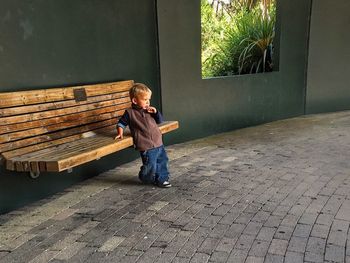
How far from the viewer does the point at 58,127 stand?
394 centimetres

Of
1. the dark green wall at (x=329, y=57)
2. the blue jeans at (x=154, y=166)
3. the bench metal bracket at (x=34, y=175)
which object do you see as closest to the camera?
the bench metal bracket at (x=34, y=175)

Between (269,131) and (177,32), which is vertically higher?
(177,32)

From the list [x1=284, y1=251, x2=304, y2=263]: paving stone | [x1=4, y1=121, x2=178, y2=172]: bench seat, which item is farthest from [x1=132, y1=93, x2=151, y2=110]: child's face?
[x1=284, y1=251, x2=304, y2=263]: paving stone

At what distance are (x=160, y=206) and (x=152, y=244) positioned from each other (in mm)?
750

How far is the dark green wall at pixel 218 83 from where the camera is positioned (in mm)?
5820

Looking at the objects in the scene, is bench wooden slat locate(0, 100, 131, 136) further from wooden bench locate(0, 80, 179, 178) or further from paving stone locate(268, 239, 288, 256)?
paving stone locate(268, 239, 288, 256)

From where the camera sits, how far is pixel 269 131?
680cm

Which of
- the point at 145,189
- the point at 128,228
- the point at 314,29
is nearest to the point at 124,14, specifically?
the point at 145,189

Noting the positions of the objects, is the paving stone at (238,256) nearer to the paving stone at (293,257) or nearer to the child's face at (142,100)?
the paving stone at (293,257)

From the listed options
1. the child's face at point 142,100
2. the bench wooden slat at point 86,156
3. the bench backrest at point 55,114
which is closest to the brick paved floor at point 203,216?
the bench wooden slat at point 86,156

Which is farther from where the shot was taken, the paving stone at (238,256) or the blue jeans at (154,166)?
the blue jeans at (154,166)

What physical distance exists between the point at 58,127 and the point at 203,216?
1.68 metres

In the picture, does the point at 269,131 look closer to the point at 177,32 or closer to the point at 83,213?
the point at 177,32

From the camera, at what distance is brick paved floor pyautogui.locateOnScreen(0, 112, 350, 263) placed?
2801mm
